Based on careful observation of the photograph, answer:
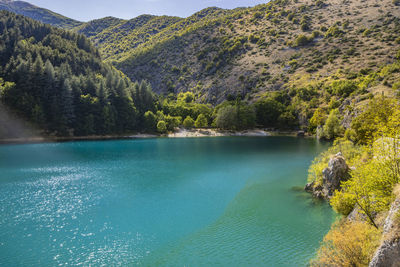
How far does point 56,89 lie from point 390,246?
10943cm

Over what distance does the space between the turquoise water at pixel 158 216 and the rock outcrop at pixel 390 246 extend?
632 cm

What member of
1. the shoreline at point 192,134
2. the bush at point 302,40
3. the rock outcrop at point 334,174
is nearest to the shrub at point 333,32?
the bush at point 302,40

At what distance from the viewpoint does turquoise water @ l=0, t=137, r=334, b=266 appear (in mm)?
17859

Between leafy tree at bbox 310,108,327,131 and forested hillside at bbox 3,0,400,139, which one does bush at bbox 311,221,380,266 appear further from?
leafy tree at bbox 310,108,327,131

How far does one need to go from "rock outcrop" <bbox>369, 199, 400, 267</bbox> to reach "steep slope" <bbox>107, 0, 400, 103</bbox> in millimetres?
128630

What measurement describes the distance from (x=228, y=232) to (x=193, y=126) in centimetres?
10397

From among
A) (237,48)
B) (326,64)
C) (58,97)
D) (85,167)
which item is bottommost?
(85,167)

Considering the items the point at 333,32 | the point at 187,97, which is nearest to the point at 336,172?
the point at 187,97

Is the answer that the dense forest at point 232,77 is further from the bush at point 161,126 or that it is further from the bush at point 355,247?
the bush at point 355,247

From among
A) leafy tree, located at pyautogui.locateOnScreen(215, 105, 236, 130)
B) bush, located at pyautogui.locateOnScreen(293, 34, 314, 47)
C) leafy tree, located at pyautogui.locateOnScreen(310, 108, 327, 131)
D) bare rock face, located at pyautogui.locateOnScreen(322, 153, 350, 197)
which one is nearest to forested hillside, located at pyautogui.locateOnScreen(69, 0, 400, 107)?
bush, located at pyautogui.locateOnScreen(293, 34, 314, 47)

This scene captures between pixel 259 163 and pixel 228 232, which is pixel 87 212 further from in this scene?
pixel 259 163

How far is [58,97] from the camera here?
9562 centimetres

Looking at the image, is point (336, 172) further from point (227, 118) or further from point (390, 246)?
point (227, 118)

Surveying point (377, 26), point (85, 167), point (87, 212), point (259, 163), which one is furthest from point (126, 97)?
point (377, 26)
